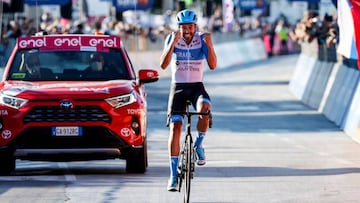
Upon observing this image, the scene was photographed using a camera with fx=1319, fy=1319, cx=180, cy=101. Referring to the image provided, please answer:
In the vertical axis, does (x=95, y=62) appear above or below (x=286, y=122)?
above

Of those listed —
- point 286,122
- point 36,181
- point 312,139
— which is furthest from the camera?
point 286,122

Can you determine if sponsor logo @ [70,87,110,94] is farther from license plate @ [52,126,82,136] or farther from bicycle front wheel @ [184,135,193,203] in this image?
bicycle front wheel @ [184,135,193,203]

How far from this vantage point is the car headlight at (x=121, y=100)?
16.4 m

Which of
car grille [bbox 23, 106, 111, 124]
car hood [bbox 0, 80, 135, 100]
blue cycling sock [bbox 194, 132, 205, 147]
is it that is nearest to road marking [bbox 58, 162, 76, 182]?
car grille [bbox 23, 106, 111, 124]

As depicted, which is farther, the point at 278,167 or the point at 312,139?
the point at 312,139

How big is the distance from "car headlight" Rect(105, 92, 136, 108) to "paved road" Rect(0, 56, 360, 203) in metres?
0.92

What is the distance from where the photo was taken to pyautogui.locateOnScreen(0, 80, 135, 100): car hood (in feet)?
53.8

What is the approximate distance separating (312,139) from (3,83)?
25.6ft

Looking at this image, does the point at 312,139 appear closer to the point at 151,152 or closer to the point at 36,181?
the point at 151,152

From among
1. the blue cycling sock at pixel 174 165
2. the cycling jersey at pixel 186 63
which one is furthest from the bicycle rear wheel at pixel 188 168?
the cycling jersey at pixel 186 63

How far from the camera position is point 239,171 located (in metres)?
17.4

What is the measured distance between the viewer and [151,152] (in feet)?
68.1

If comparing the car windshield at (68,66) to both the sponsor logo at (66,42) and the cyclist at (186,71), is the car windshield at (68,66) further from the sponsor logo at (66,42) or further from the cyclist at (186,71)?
the cyclist at (186,71)

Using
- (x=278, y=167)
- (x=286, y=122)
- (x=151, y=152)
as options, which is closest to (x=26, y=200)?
(x=278, y=167)
